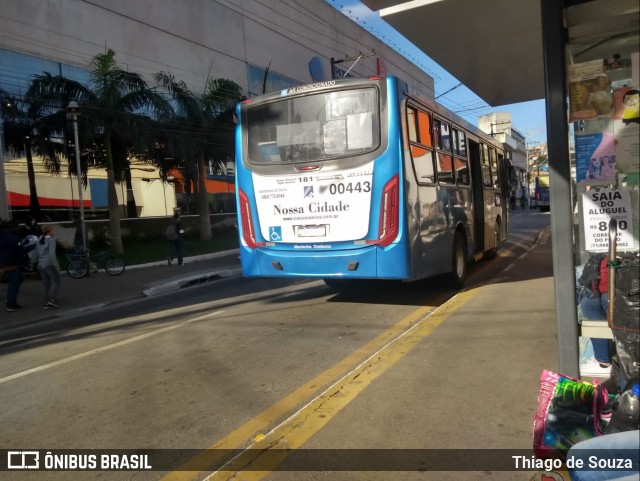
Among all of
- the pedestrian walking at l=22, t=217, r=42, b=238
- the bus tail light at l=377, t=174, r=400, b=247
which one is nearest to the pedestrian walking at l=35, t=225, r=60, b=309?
the pedestrian walking at l=22, t=217, r=42, b=238

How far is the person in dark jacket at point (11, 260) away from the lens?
1021cm

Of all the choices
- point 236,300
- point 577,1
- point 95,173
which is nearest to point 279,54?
point 95,173

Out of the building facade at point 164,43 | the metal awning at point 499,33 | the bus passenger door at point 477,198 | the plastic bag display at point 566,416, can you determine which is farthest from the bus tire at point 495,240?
the plastic bag display at point 566,416

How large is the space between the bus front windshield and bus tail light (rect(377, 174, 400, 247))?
606mm

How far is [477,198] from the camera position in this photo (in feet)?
36.0

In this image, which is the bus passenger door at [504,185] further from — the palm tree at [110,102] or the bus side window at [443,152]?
the palm tree at [110,102]

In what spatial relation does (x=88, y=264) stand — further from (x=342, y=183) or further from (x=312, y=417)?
(x=312, y=417)

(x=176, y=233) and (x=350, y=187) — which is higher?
(x=350, y=187)

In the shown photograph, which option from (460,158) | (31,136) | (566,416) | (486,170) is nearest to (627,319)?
(566,416)

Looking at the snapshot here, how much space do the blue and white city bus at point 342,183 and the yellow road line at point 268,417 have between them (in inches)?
58.2

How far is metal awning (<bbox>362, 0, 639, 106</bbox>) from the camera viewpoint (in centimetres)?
319

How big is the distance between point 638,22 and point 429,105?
16.3ft

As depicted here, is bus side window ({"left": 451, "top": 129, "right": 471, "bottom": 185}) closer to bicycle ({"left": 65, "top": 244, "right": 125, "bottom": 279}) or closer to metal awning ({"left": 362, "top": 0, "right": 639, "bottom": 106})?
metal awning ({"left": 362, "top": 0, "right": 639, "bottom": 106})

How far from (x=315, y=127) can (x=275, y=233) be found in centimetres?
165
